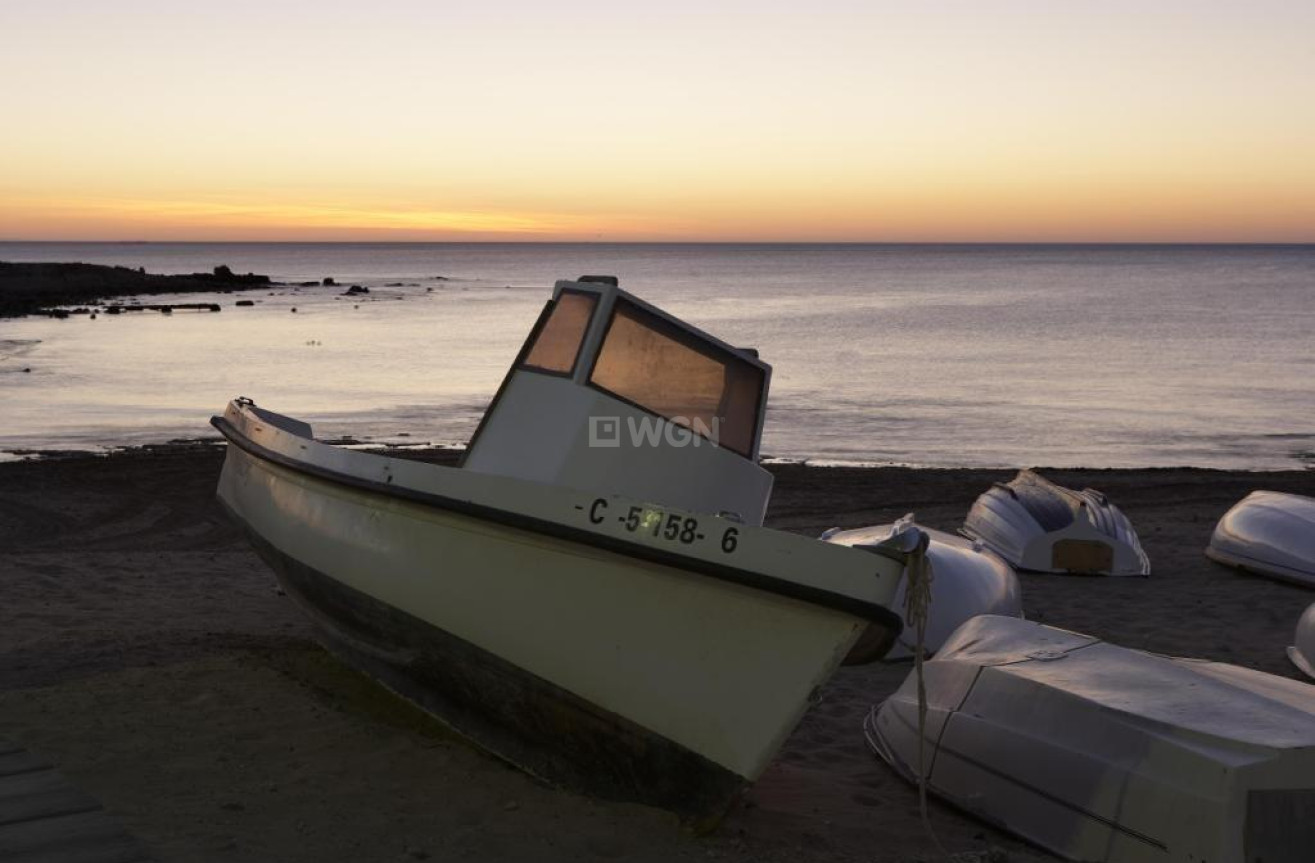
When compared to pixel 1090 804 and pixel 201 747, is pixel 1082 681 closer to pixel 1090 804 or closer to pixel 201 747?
pixel 1090 804

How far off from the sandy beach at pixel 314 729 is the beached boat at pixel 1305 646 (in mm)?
176

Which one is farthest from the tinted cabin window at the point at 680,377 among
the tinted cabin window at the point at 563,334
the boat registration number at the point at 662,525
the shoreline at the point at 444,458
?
the shoreline at the point at 444,458

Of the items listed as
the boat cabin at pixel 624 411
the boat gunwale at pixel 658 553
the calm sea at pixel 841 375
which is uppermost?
the boat cabin at pixel 624 411

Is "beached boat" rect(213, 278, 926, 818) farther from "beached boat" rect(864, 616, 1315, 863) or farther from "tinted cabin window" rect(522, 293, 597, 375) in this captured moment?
"beached boat" rect(864, 616, 1315, 863)

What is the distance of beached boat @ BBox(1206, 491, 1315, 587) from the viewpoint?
12.1 metres

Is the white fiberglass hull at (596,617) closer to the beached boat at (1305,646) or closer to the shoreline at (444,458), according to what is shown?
the beached boat at (1305,646)

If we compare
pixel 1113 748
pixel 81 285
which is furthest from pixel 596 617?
pixel 81 285

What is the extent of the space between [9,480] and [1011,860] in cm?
1508

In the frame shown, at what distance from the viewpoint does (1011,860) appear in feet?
19.6

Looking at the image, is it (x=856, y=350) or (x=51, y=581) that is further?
(x=856, y=350)

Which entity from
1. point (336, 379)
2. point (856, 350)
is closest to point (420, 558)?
point (336, 379)

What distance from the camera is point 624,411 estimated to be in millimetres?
7039

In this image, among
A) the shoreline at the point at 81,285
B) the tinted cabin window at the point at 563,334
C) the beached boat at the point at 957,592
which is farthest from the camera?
Answer: the shoreline at the point at 81,285

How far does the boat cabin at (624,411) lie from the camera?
6.98 m
